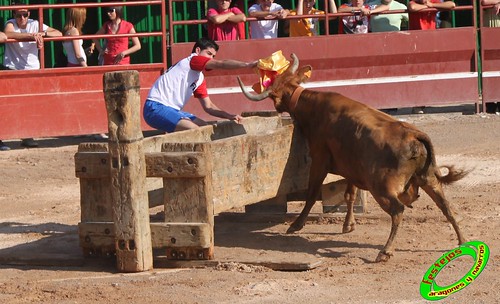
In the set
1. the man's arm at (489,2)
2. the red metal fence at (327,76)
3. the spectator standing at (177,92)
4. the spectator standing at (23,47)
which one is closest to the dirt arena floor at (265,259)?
the spectator standing at (177,92)

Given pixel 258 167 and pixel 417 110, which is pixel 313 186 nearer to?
pixel 258 167

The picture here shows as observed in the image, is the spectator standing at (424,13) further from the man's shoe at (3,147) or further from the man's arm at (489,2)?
the man's shoe at (3,147)

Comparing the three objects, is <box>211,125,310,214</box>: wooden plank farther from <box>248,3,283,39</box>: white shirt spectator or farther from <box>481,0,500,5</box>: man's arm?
<box>481,0,500,5</box>: man's arm

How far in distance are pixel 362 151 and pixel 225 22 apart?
7312mm

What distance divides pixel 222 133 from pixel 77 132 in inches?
213

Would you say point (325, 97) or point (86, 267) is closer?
point (86, 267)

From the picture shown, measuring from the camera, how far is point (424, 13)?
1678 centimetres

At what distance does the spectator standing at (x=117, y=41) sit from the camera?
51.6ft

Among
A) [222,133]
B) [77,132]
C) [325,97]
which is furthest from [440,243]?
[77,132]

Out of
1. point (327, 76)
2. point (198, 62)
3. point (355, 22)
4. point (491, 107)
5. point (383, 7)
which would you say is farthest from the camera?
point (491, 107)

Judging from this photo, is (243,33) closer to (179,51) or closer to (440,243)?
(179,51)

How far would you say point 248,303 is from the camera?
24.8 feet

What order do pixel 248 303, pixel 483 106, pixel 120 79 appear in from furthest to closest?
pixel 483 106
pixel 120 79
pixel 248 303

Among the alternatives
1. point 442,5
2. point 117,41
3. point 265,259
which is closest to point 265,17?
point 117,41
